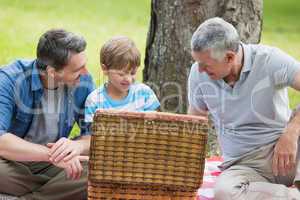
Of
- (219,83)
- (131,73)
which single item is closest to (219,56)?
(219,83)

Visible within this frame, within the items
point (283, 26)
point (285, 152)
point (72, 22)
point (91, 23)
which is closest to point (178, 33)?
point (285, 152)

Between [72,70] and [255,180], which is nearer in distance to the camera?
[72,70]

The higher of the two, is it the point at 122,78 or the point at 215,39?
the point at 215,39

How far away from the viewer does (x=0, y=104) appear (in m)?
4.03

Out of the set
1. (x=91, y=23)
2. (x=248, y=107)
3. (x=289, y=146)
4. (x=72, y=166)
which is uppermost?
(x=248, y=107)

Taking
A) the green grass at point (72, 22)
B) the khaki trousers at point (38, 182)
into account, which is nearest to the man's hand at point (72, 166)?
the khaki trousers at point (38, 182)

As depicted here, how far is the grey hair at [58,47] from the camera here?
4.06 meters

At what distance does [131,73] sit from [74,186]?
29.2 inches

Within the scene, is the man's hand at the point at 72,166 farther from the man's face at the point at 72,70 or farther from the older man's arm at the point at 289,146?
the older man's arm at the point at 289,146

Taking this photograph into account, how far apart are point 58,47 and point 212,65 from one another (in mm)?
866

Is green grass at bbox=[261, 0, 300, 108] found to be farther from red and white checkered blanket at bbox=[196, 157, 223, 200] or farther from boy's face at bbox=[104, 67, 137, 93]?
boy's face at bbox=[104, 67, 137, 93]

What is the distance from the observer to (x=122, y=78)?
13.9ft

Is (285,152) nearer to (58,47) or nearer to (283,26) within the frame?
(58,47)

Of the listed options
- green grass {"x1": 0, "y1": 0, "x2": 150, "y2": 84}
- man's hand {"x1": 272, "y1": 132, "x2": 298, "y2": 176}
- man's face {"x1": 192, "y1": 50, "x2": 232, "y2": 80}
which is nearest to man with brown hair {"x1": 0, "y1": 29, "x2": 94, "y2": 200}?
man's face {"x1": 192, "y1": 50, "x2": 232, "y2": 80}
